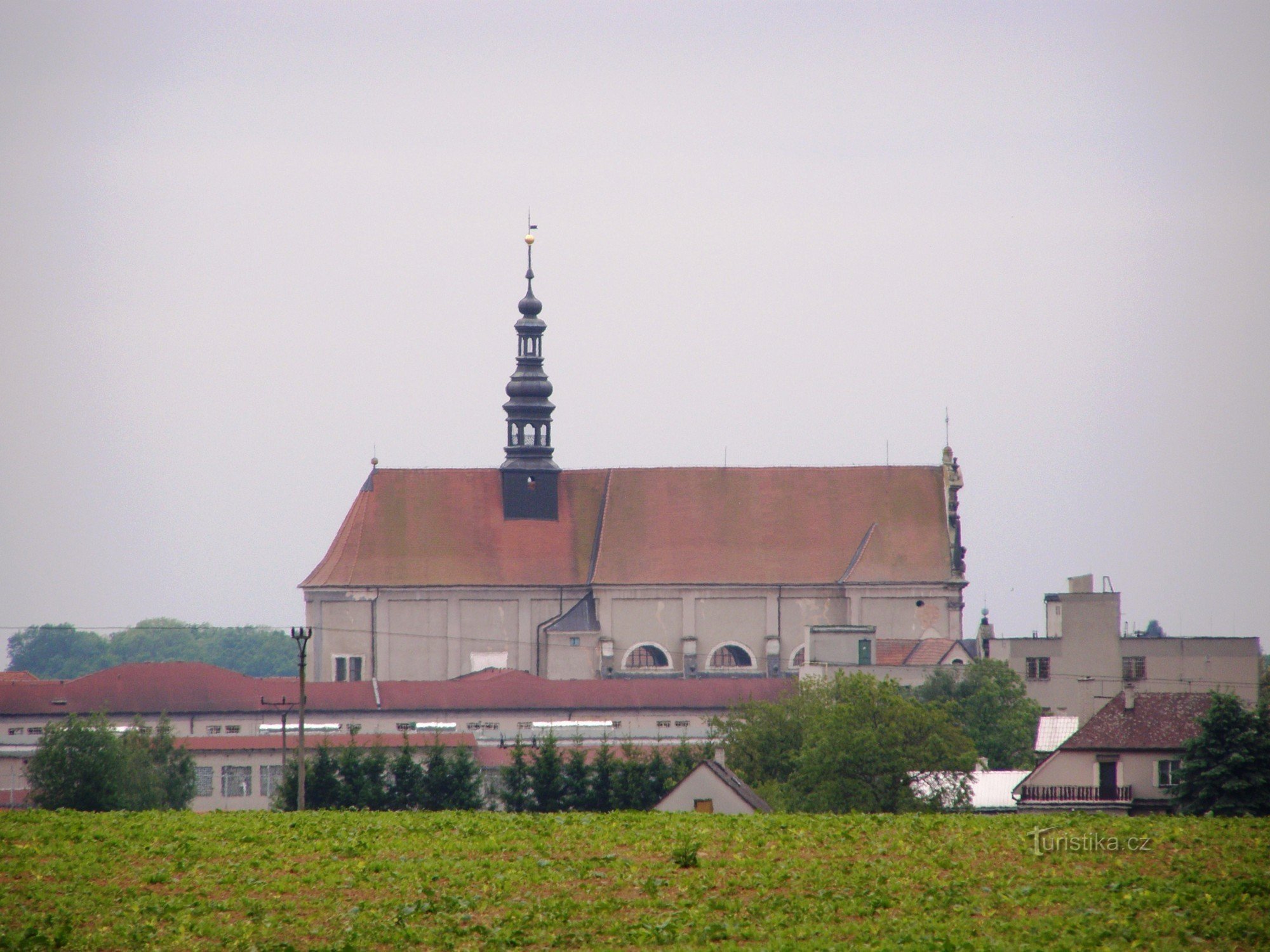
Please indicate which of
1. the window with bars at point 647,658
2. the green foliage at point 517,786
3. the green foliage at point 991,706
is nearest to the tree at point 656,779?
the green foliage at point 517,786

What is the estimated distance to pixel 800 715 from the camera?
229 ft

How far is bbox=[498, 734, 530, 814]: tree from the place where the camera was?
5856cm

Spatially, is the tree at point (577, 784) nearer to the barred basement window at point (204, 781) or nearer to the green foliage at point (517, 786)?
the green foliage at point (517, 786)

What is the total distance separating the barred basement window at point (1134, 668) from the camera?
8031 centimetres

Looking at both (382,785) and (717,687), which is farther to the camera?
(717,687)

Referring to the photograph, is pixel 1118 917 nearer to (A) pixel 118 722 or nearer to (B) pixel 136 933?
(B) pixel 136 933

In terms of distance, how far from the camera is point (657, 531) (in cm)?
9050

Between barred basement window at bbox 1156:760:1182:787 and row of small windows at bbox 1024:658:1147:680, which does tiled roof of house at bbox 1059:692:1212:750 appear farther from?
row of small windows at bbox 1024:658:1147:680

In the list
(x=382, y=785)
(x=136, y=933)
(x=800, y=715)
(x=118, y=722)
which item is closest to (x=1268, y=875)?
(x=136, y=933)

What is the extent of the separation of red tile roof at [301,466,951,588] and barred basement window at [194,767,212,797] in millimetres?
11733

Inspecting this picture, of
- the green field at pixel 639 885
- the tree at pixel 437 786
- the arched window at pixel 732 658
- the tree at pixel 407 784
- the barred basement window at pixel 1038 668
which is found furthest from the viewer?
the arched window at pixel 732 658

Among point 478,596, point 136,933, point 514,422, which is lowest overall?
point 136,933

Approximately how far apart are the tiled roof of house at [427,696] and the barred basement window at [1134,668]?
12892 mm

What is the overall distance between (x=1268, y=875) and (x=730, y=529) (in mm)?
66555
